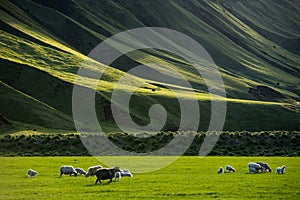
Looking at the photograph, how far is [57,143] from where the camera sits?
7419 cm

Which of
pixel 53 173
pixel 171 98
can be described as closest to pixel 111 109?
pixel 171 98

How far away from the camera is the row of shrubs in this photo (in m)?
67.7

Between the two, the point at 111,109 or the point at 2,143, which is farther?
the point at 111,109

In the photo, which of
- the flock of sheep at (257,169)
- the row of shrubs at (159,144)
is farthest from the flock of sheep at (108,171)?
the row of shrubs at (159,144)

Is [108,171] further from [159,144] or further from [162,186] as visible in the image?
[159,144]

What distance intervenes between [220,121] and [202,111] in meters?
9.01

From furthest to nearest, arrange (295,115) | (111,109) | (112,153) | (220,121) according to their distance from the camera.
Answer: (295,115) < (220,121) < (111,109) < (112,153)

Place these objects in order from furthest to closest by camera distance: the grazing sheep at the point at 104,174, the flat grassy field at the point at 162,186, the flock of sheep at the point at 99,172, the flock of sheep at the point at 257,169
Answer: the flock of sheep at the point at 257,169 < the flock of sheep at the point at 99,172 < the grazing sheep at the point at 104,174 < the flat grassy field at the point at 162,186

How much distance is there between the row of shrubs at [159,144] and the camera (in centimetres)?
6769

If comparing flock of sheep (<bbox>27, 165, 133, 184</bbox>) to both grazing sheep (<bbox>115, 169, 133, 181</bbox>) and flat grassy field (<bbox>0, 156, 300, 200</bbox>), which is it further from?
flat grassy field (<bbox>0, 156, 300, 200</bbox>)

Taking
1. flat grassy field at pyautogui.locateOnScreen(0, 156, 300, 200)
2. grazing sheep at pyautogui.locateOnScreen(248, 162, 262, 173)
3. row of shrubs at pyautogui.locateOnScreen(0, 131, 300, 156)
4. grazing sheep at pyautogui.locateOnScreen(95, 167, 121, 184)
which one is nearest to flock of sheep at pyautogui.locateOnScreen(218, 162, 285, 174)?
grazing sheep at pyautogui.locateOnScreen(248, 162, 262, 173)

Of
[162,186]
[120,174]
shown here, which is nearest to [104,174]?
[120,174]

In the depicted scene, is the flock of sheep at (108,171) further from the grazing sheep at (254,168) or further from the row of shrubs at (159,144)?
the row of shrubs at (159,144)

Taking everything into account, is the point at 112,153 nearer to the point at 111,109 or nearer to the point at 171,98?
the point at 111,109
